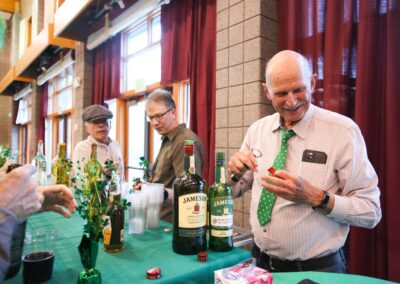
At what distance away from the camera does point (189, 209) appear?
0.94 meters

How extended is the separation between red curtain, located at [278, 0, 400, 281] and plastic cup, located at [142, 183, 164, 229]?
3.89 ft

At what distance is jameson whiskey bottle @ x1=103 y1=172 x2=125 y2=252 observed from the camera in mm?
999

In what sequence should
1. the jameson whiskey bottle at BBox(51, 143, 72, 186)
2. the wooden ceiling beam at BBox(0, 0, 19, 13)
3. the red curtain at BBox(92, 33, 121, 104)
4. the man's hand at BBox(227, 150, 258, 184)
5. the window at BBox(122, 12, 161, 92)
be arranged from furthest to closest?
the wooden ceiling beam at BBox(0, 0, 19, 13)
the red curtain at BBox(92, 33, 121, 104)
the window at BBox(122, 12, 161, 92)
the jameson whiskey bottle at BBox(51, 143, 72, 186)
the man's hand at BBox(227, 150, 258, 184)

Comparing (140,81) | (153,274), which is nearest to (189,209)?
(153,274)

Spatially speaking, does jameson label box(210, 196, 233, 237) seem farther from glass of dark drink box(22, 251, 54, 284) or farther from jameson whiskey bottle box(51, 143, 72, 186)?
jameson whiskey bottle box(51, 143, 72, 186)

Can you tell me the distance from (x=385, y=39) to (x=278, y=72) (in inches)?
36.5

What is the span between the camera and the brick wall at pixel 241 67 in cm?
220

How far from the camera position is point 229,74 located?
242cm

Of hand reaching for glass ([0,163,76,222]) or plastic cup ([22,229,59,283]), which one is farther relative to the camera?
plastic cup ([22,229,59,283])

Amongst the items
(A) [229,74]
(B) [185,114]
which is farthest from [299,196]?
(B) [185,114]

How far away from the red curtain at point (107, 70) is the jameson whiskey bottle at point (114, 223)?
368cm

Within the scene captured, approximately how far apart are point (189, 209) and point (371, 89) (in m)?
1.38

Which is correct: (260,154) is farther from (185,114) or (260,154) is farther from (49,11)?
(49,11)

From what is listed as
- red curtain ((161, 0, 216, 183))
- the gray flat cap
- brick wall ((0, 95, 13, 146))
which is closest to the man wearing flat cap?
the gray flat cap
